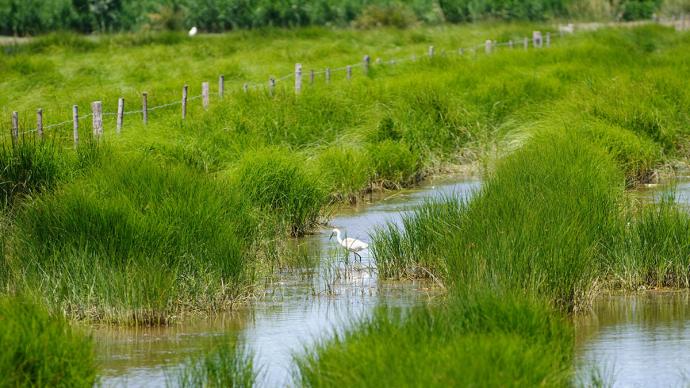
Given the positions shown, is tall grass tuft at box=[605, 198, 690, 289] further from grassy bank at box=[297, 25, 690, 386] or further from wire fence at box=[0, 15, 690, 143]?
wire fence at box=[0, 15, 690, 143]

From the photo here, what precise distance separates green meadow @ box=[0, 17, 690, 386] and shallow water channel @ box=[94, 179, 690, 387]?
0.21 meters

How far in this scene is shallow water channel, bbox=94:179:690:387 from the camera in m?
8.98

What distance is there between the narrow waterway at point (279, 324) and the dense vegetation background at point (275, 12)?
38273mm

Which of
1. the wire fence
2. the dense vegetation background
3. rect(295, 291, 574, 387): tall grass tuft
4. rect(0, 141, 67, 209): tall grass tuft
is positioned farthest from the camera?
the dense vegetation background

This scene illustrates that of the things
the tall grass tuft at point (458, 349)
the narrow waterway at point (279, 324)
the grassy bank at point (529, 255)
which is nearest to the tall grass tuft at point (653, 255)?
the grassy bank at point (529, 255)

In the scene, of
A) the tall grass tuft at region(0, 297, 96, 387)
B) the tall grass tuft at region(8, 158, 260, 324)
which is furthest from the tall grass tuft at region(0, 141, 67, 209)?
the tall grass tuft at region(0, 297, 96, 387)

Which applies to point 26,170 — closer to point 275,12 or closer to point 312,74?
point 312,74

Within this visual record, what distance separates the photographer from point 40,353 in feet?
25.1

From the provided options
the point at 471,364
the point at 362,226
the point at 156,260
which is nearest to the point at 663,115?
the point at 362,226

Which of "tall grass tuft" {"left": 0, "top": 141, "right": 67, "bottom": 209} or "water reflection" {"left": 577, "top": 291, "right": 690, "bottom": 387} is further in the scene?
"tall grass tuft" {"left": 0, "top": 141, "right": 67, "bottom": 209}

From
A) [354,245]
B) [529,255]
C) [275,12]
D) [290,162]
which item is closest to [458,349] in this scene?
[529,255]

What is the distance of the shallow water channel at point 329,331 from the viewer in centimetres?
898

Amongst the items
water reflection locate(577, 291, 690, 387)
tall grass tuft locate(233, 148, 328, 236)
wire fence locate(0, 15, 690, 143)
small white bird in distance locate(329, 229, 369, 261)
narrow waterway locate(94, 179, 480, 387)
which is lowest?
water reflection locate(577, 291, 690, 387)

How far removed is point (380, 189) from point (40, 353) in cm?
1070
